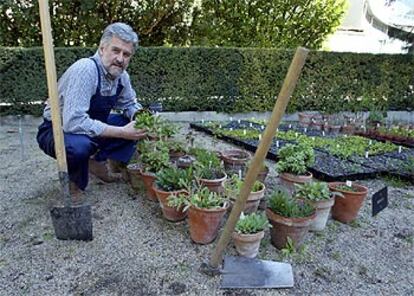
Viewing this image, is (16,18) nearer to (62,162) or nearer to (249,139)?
(249,139)

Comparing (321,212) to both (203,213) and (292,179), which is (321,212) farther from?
(203,213)


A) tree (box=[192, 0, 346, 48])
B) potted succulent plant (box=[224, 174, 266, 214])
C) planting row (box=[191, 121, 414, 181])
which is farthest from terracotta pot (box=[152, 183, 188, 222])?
tree (box=[192, 0, 346, 48])

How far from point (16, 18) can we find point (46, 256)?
208 inches

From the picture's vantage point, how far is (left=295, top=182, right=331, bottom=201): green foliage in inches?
87.9

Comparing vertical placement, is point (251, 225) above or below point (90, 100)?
below

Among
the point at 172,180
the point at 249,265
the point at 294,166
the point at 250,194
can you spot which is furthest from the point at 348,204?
the point at 172,180

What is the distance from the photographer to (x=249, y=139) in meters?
4.40

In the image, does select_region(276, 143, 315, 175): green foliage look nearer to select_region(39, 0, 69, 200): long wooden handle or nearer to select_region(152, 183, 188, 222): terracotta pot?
select_region(152, 183, 188, 222): terracotta pot

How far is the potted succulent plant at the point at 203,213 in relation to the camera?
202cm

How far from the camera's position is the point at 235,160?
2961 mm

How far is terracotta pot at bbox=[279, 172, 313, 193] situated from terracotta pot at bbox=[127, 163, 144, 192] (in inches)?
41.0

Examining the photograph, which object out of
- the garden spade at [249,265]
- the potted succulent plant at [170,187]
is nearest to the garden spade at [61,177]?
the potted succulent plant at [170,187]

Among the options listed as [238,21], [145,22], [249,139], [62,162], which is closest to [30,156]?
[62,162]

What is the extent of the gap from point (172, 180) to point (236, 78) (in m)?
3.98
